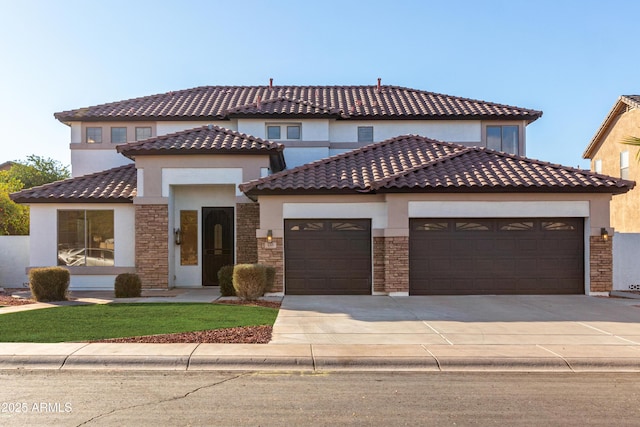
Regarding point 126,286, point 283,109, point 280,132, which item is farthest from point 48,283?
point 283,109

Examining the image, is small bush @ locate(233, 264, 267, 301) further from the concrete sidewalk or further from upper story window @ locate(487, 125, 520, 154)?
upper story window @ locate(487, 125, 520, 154)

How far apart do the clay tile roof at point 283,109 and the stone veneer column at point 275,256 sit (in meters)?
7.81

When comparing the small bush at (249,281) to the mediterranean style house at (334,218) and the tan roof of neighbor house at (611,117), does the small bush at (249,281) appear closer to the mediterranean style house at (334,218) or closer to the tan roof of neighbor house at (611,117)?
the mediterranean style house at (334,218)

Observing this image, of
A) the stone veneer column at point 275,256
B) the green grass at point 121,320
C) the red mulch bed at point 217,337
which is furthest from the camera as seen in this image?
the stone veneer column at point 275,256

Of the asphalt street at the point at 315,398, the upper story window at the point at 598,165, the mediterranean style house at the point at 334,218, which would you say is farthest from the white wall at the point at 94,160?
the upper story window at the point at 598,165

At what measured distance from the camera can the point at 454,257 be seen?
1622 cm

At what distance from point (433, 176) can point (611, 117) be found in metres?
19.3

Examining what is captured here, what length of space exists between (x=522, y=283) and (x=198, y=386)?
11.9 m

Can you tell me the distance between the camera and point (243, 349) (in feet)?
29.7

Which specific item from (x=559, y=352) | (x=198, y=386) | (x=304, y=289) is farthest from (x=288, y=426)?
(x=304, y=289)

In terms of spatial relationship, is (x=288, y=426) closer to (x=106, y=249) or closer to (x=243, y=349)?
(x=243, y=349)

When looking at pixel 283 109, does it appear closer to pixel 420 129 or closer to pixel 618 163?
pixel 420 129

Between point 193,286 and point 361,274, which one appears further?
point 193,286

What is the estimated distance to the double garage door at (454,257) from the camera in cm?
1619
